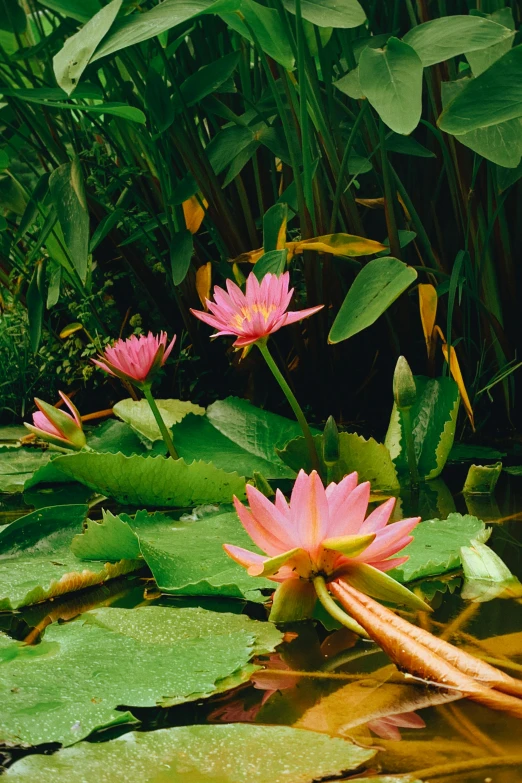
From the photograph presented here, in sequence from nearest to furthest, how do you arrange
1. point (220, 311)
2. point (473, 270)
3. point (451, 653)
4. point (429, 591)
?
point (451, 653) < point (429, 591) < point (220, 311) < point (473, 270)

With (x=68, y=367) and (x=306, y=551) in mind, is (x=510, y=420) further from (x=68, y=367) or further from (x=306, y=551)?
(x=68, y=367)

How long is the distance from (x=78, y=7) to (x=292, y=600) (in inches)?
38.4

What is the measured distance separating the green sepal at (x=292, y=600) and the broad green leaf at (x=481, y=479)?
0.47 m

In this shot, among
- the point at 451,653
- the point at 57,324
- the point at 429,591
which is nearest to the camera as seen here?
the point at 451,653

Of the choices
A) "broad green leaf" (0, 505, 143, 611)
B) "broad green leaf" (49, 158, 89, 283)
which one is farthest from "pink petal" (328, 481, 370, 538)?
"broad green leaf" (49, 158, 89, 283)

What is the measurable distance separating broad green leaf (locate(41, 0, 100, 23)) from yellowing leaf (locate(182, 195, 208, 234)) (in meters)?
0.33

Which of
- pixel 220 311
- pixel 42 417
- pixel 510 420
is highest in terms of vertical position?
pixel 220 311

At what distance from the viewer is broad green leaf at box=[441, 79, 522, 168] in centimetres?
99

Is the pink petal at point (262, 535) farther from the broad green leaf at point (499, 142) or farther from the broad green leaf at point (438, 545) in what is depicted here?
the broad green leaf at point (499, 142)

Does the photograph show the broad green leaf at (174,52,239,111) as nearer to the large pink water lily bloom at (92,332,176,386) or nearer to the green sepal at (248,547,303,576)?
the large pink water lily bloom at (92,332,176,386)

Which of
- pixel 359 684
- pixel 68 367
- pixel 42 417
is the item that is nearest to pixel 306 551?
pixel 359 684

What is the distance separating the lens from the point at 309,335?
4.25ft

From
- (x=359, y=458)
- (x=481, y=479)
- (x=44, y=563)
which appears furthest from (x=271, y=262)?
(x=44, y=563)

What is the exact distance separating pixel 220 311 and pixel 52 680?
0.52 meters
